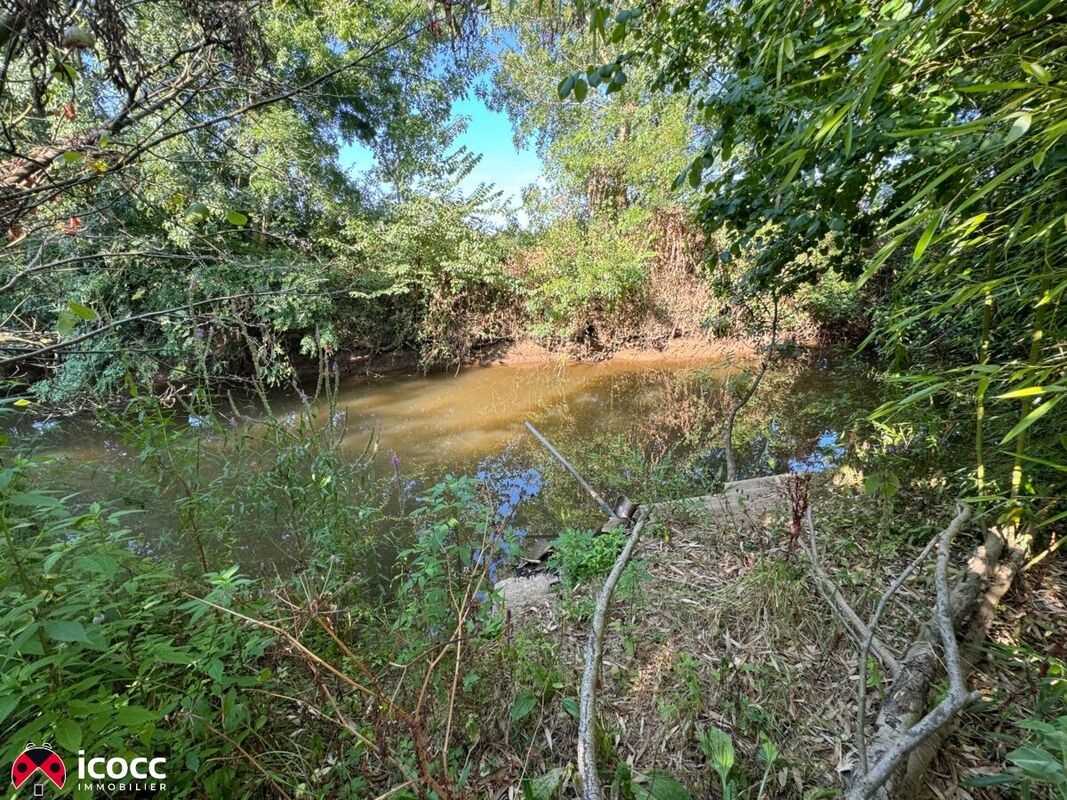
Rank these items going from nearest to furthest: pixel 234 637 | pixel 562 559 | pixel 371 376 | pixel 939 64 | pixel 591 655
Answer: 1. pixel 591 655
2. pixel 939 64
3. pixel 234 637
4. pixel 562 559
5. pixel 371 376

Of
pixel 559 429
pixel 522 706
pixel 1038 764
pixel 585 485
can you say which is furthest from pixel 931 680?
pixel 559 429

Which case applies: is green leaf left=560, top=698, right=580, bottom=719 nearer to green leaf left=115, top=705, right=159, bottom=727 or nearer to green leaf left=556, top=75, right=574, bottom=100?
green leaf left=115, top=705, right=159, bottom=727

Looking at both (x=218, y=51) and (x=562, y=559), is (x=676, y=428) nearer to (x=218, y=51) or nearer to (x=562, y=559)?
(x=562, y=559)

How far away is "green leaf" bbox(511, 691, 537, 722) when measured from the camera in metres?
1.24

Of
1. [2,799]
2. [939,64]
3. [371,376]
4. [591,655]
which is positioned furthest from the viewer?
[371,376]

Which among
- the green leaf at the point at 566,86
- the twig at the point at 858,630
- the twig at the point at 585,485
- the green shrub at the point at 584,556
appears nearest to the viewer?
the twig at the point at 858,630

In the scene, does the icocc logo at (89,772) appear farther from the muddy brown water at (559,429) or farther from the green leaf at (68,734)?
the muddy brown water at (559,429)

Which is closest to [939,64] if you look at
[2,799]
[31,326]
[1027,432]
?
Result: [1027,432]

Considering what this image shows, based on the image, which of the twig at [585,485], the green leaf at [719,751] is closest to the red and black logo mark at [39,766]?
the green leaf at [719,751]

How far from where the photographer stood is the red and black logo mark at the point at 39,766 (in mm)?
775

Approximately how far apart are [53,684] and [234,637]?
403 mm

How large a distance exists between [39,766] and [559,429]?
15.2 feet

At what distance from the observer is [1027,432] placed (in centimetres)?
127

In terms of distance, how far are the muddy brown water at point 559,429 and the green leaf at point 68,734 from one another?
4.72 feet
